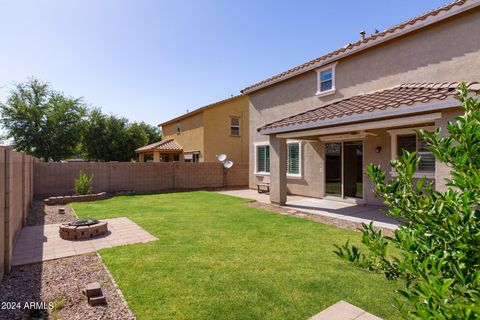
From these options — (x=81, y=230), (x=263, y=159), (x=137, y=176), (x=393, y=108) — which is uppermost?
(x=393, y=108)

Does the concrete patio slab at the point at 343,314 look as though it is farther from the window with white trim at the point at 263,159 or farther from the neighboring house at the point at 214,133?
the neighboring house at the point at 214,133

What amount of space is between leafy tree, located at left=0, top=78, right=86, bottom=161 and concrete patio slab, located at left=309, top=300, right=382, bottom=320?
29448 millimetres

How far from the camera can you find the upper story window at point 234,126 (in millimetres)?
24375

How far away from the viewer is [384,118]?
8.22 meters

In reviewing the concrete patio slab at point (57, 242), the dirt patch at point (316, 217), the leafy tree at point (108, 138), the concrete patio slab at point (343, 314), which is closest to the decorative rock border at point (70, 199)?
the concrete patio slab at point (57, 242)

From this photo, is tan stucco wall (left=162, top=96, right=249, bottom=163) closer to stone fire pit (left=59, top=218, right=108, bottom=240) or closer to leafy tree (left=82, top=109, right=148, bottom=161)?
leafy tree (left=82, top=109, right=148, bottom=161)

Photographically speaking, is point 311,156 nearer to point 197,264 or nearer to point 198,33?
point 198,33

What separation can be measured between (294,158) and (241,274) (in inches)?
439

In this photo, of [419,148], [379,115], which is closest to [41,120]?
[379,115]

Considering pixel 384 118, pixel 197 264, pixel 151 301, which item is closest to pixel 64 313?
pixel 151 301

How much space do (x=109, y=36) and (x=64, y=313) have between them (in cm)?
1261

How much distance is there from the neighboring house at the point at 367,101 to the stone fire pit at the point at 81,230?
7.32m

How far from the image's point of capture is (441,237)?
1750mm

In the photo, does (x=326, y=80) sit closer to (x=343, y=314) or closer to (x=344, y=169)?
(x=344, y=169)
